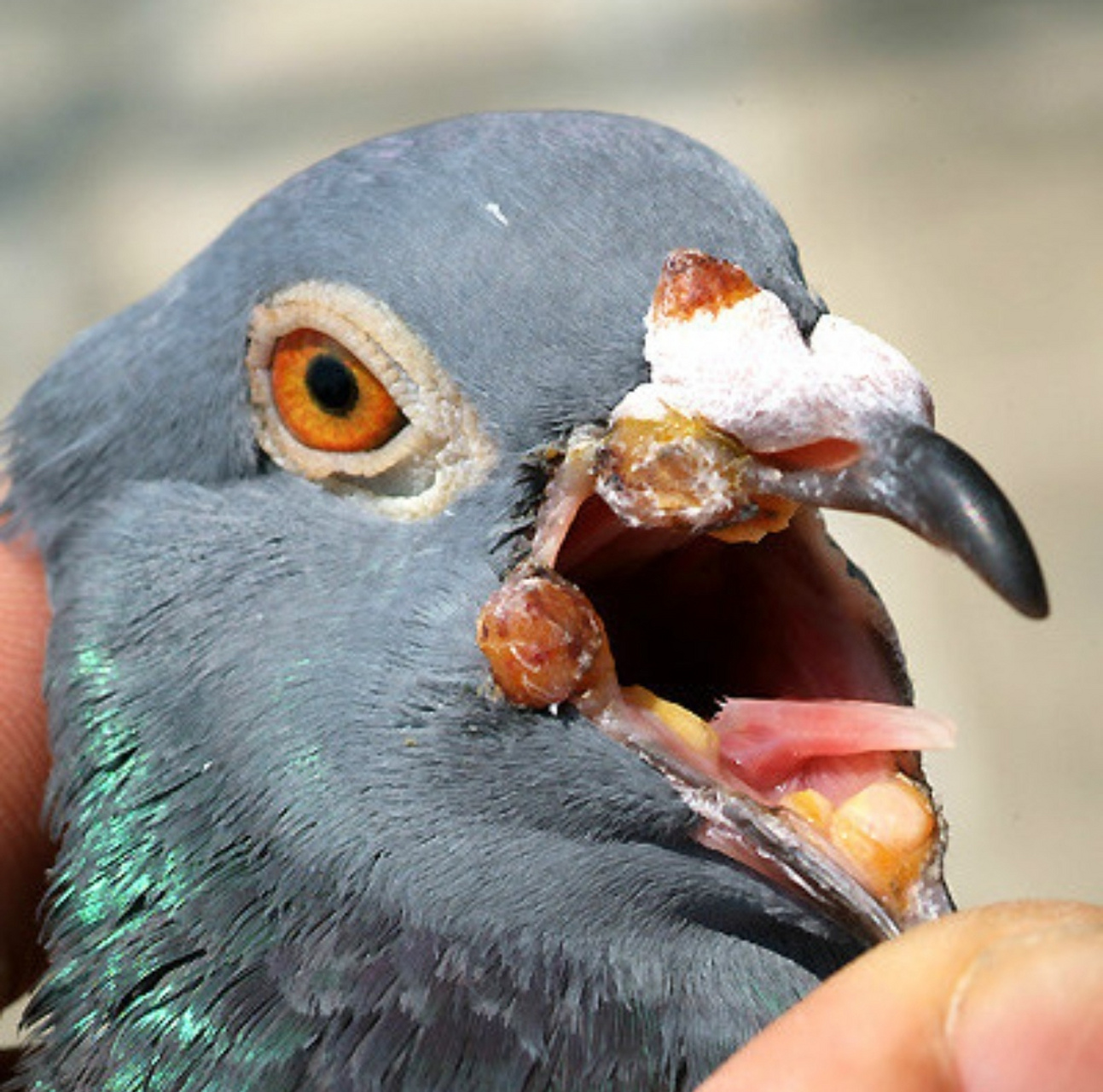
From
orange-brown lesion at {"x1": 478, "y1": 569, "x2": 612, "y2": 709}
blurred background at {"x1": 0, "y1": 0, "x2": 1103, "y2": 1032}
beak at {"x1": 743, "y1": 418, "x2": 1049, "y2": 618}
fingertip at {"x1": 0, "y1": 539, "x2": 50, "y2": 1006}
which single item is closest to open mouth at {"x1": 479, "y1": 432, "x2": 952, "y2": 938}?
orange-brown lesion at {"x1": 478, "y1": 569, "x2": 612, "y2": 709}

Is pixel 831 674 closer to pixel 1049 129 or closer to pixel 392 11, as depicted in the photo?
pixel 1049 129

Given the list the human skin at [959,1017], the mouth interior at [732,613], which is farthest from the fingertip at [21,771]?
the human skin at [959,1017]

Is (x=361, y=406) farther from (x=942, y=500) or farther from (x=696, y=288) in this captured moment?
(x=942, y=500)

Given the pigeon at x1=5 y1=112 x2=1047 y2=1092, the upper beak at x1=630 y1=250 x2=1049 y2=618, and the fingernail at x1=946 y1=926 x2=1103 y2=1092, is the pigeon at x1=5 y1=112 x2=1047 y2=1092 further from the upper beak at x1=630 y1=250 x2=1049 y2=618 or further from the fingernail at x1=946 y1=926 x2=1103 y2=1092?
the fingernail at x1=946 y1=926 x2=1103 y2=1092

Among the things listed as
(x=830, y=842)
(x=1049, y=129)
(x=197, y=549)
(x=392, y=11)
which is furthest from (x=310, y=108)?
(x=830, y=842)

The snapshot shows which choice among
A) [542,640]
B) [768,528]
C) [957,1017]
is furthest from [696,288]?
[957,1017]

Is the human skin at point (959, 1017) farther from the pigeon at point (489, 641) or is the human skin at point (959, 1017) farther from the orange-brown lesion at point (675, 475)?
the orange-brown lesion at point (675, 475)
